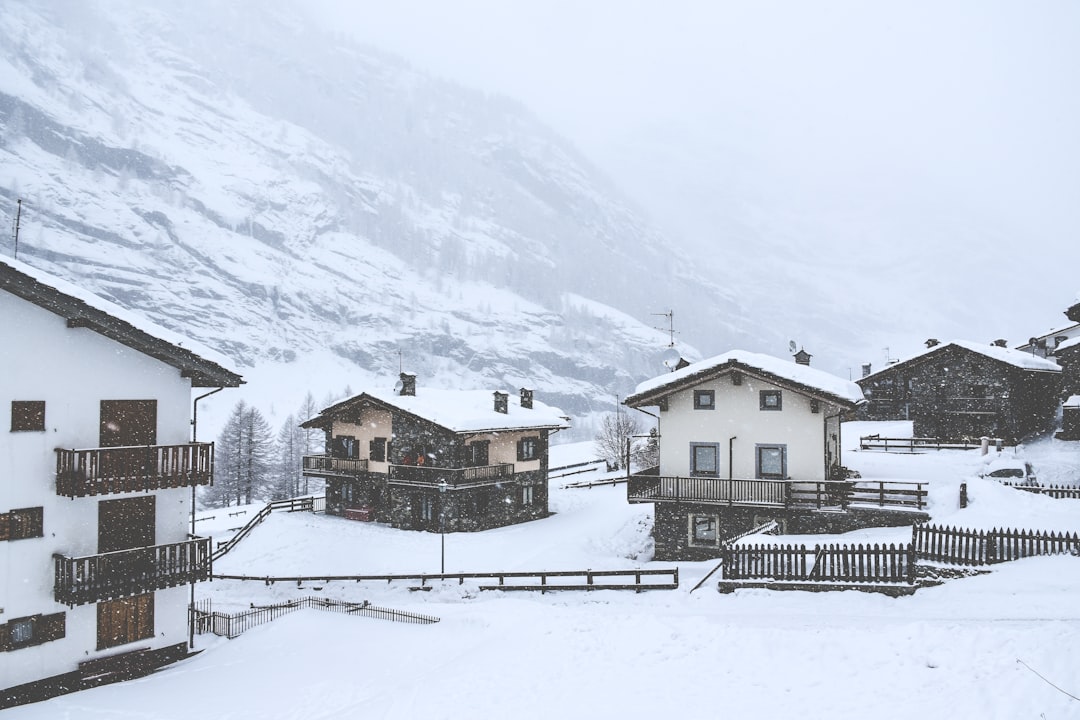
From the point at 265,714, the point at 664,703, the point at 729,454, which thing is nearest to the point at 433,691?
the point at 265,714

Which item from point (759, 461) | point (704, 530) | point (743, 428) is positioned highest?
point (743, 428)

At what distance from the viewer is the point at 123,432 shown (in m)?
21.7

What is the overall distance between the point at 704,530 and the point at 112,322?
958 inches

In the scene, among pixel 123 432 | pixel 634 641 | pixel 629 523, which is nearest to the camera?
pixel 634 641

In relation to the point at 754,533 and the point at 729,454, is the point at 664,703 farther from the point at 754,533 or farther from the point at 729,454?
the point at 729,454

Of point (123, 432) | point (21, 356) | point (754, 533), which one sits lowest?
point (754, 533)

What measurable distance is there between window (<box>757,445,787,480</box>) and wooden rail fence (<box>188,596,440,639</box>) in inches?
Result: 622

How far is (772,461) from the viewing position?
3023 centimetres

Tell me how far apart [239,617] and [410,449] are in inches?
627

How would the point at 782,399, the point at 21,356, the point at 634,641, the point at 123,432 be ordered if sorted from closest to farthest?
the point at 634,641
the point at 21,356
the point at 123,432
the point at 782,399

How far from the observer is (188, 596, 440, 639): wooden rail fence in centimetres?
2442

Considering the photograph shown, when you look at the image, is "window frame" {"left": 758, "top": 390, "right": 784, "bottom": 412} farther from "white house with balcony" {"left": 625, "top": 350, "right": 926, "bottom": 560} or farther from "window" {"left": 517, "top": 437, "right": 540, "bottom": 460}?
"window" {"left": 517, "top": 437, "right": 540, "bottom": 460}

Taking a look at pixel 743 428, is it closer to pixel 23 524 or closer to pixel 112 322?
pixel 112 322

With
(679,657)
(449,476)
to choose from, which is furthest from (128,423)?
(449,476)
